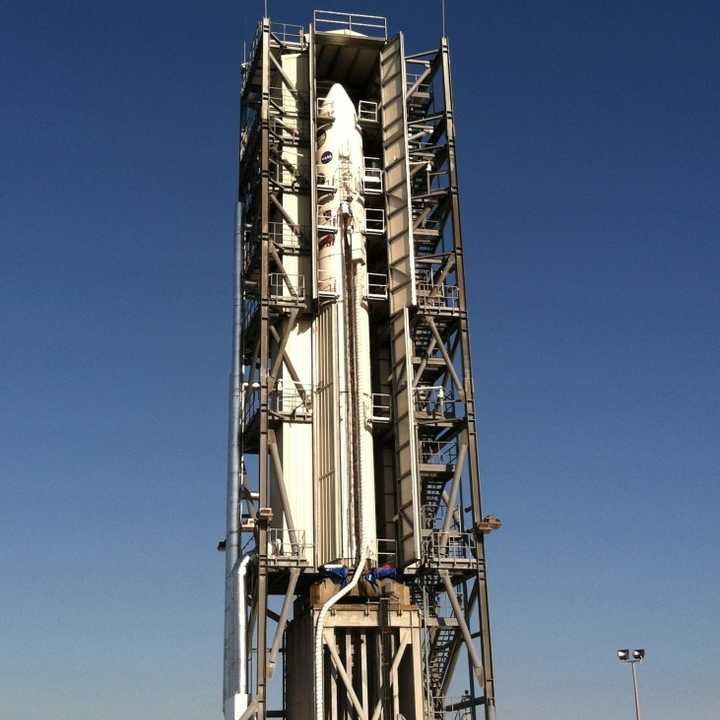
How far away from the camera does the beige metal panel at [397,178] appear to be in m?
49.8

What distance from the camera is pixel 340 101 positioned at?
173 feet

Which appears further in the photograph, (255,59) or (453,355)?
(255,59)

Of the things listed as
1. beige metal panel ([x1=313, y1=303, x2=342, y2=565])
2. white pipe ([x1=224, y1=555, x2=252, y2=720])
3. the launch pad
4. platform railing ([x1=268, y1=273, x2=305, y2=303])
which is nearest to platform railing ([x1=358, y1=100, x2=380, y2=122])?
the launch pad

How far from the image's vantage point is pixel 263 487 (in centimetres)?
4472

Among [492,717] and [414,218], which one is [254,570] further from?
[414,218]

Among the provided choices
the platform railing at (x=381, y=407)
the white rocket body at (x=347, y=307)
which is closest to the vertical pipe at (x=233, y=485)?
the white rocket body at (x=347, y=307)

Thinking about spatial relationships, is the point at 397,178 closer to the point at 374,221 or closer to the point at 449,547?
the point at 374,221

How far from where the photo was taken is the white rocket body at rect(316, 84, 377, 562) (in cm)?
4581

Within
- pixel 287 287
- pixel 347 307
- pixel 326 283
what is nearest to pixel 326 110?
pixel 326 283

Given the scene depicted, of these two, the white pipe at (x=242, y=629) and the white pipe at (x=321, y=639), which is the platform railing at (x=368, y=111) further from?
the white pipe at (x=242, y=629)

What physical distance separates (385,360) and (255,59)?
1631 cm

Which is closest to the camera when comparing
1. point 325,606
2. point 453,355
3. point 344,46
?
point 325,606

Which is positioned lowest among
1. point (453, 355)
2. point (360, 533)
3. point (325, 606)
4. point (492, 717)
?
point (492, 717)

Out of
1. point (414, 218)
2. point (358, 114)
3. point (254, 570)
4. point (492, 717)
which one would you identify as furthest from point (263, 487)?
point (358, 114)
